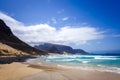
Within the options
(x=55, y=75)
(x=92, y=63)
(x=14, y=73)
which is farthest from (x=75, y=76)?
(x=92, y=63)

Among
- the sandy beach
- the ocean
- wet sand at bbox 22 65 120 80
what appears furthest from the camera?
the ocean

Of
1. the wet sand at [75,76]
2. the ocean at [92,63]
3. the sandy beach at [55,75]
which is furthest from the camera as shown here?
the ocean at [92,63]

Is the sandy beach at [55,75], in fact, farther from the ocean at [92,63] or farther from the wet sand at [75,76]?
the ocean at [92,63]

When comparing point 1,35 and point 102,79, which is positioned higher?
point 1,35

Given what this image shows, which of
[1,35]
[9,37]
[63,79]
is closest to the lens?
[63,79]

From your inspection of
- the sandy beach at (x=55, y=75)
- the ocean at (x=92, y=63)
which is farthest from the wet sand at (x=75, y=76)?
the ocean at (x=92, y=63)

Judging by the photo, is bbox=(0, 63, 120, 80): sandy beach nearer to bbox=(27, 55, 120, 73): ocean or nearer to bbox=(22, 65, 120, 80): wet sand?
bbox=(22, 65, 120, 80): wet sand

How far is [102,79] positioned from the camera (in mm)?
14188

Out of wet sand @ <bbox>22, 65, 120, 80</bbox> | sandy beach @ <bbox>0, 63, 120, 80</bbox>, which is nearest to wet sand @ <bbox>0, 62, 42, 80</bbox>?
sandy beach @ <bbox>0, 63, 120, 80</bbox>

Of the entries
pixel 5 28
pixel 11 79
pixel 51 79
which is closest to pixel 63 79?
pixel 51 79

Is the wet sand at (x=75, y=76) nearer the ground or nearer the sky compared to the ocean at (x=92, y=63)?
nearer the ground

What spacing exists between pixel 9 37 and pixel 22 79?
112270 mm

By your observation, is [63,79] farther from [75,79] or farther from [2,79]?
[2,79]

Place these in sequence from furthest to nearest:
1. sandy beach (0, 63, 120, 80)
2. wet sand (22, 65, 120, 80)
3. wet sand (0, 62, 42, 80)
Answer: wet sand (22, 65, 120, 80), sandy beach (0, 63, 120, 80), wet sand (0, 62, 42, 80)
